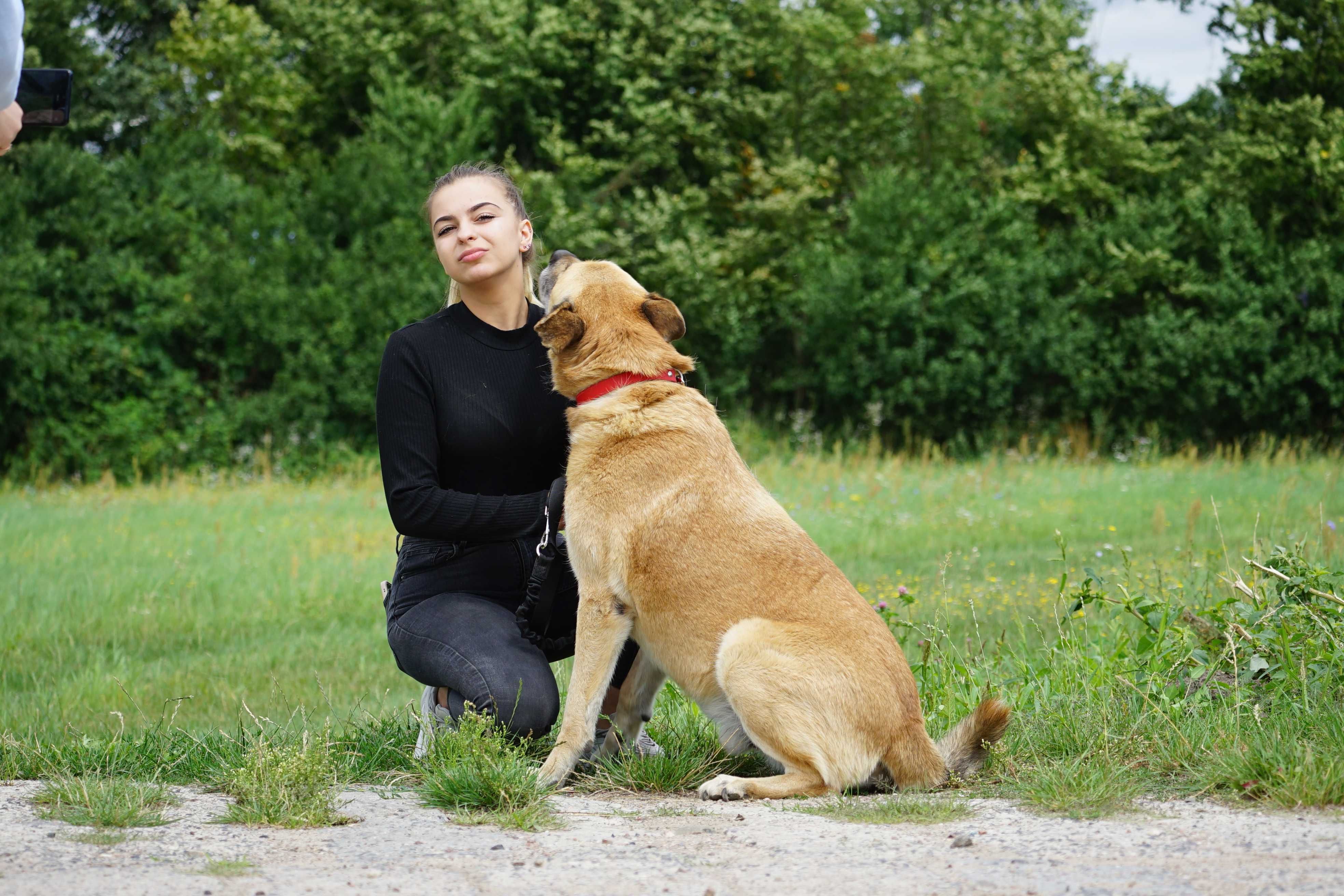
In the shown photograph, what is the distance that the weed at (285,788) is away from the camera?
11.3ft

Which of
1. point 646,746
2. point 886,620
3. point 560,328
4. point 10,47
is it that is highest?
point 10,47

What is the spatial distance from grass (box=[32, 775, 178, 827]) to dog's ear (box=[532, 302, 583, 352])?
6.31ft

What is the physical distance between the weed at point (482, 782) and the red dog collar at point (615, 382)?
118cm

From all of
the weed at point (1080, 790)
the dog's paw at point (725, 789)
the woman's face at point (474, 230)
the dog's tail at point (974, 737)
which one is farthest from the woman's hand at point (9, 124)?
the weed at point (1080, 790)

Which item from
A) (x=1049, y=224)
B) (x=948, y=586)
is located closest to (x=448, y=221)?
(x=948, y=586)

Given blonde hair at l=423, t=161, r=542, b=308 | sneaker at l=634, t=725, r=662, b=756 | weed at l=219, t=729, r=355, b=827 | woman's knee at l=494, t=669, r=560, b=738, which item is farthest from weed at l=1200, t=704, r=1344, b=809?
blonde hair at l=423, t=161, r=542, b=308

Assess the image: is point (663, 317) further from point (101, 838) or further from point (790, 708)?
point (101, 838)

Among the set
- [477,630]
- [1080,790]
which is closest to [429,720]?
[477,630]

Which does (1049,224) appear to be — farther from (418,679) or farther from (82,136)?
(418,679)

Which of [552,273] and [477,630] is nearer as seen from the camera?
[477,630]

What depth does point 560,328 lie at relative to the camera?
4.13 m

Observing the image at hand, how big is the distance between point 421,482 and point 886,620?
2122 millimetres

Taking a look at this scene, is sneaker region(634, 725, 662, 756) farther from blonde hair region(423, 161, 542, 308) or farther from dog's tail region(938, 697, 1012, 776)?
blonde hair region(423, 161, 542, 308)

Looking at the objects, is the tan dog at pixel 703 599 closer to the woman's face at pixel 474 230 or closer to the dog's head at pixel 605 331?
the dog's head at pixel 605 331
